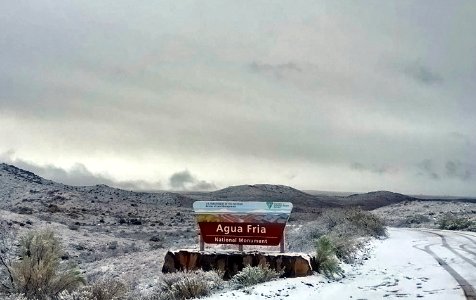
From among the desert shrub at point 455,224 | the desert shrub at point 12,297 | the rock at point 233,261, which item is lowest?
the desert shrub at point 12,297

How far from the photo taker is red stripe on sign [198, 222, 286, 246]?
49.3 ft

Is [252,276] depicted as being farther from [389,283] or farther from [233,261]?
[389,283]

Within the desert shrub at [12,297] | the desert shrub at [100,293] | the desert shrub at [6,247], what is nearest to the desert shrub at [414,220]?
the desert shrub at [6,247]

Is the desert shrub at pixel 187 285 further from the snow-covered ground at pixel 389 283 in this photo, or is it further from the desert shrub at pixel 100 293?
the desert shrub at pixel 100 293

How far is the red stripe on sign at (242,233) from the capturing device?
15031 millimetres

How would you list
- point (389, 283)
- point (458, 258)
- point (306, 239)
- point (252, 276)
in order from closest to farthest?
point (389, 283)
point (252, 276)
point (458, 258)
point (306, 239)

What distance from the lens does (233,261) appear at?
14469mm

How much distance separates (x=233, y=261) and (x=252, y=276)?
1.79 m

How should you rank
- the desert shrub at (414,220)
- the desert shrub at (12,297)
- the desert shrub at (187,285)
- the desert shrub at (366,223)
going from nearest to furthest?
the desert shrub at (12,297), the desert shrub at (187,285), the desert shrub at (366,223), the desert shrub at (414,220)

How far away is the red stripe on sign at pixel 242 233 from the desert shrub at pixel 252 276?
6.10 ft

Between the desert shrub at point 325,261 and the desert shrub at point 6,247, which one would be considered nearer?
the desert shrub at point 325,261

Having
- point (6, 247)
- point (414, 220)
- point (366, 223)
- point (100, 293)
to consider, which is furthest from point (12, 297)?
point (414, 220)

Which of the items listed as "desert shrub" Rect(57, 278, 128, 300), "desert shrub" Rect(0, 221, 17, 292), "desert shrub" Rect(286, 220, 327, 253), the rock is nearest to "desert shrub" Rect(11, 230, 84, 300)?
"desert shrub" Rect(0, 221, 17, 292)

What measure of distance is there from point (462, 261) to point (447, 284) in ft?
14.9
